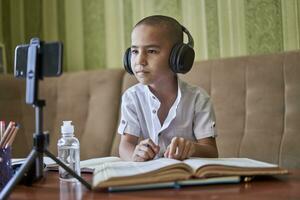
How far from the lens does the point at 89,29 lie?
2379 mm

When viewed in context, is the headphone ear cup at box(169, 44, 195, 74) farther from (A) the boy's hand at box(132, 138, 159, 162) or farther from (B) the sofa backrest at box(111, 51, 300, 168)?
(B) the sofa backrest at box(111, 51, 300, 168)

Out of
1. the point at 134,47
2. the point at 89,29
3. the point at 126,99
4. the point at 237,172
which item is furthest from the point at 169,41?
the point at 89,29

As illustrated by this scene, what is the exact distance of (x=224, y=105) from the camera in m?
1.77

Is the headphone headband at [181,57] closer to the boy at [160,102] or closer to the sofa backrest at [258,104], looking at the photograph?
the boy at [160,102]

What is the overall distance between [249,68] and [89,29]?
1.00 meters

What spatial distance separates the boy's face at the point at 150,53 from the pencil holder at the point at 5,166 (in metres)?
0.45

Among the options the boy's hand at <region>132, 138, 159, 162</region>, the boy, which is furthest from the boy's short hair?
the boy's hand at <region>132, 138, 159, 162</region>

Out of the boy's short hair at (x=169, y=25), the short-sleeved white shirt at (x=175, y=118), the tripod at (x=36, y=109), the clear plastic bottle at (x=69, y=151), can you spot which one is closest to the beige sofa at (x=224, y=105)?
the short-sleeved white shirt at (x=175, y=118)

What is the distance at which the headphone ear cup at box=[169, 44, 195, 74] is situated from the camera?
1.14 meters

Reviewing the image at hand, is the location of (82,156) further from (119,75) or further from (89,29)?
(89,29)

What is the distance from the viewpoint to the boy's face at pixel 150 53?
121cm

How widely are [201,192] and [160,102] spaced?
0.64 meters

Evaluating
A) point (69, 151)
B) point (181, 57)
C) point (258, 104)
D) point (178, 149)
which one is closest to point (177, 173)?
point (178, 149)

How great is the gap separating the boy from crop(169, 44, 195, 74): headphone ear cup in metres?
0.08
